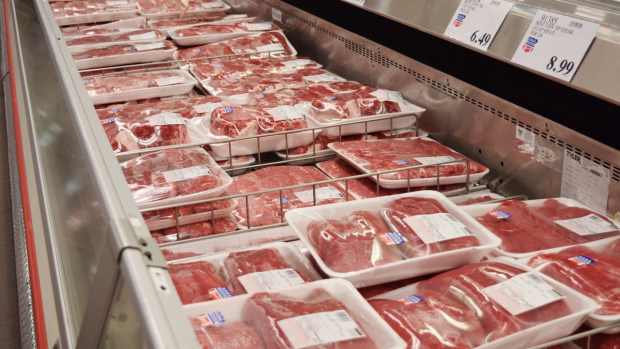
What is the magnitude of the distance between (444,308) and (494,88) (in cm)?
128

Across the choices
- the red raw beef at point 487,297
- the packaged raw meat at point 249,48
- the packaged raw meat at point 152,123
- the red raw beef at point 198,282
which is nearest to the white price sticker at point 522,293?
the red raw beef at point 487,297

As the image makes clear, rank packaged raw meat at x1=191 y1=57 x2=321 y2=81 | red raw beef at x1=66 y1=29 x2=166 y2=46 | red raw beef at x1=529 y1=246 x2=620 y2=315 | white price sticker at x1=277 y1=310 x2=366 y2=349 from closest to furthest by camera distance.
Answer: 1. white price sticker at x1=277 y1=310 x2=366 y2=349
2. red raw beef at x1=529 y1=246 x2=620 y2=315
3. packaged raw meat at x1=191 y1=57 x2=321 y2=81
4. red raw beef at x1=66 y1=29 x2=166 y2=46

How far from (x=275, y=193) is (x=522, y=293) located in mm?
866

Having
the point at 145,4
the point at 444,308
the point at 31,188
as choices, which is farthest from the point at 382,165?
the point at 145,4

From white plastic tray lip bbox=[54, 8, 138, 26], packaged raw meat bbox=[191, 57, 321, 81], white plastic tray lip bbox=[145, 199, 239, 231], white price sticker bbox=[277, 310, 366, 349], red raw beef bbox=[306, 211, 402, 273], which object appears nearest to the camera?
white price sticker bbox=[277, 310, 366, 349]

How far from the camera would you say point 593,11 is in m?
1.56

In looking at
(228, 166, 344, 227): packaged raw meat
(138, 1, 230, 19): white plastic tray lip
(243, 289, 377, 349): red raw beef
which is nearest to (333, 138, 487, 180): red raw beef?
(228, 166, 344, 227): packaged raw meat

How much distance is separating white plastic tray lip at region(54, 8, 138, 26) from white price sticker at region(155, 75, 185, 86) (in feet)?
4.03

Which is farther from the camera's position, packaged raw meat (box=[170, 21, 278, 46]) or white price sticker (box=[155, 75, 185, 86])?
packaged raw meat (box=[170, 21, 278, 46])

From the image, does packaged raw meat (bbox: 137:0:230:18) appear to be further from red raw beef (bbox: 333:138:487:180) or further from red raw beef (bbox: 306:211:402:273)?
red raw beef (bbox: 306:211:402:273)

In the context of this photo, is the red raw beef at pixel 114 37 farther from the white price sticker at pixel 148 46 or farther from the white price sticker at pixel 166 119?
the white price sticker at pixel 166 119

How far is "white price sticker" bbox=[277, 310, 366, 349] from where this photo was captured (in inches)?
45.8

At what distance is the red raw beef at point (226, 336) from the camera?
122 cm

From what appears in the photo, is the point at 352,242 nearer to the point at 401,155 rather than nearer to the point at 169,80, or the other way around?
the point at 401,155
